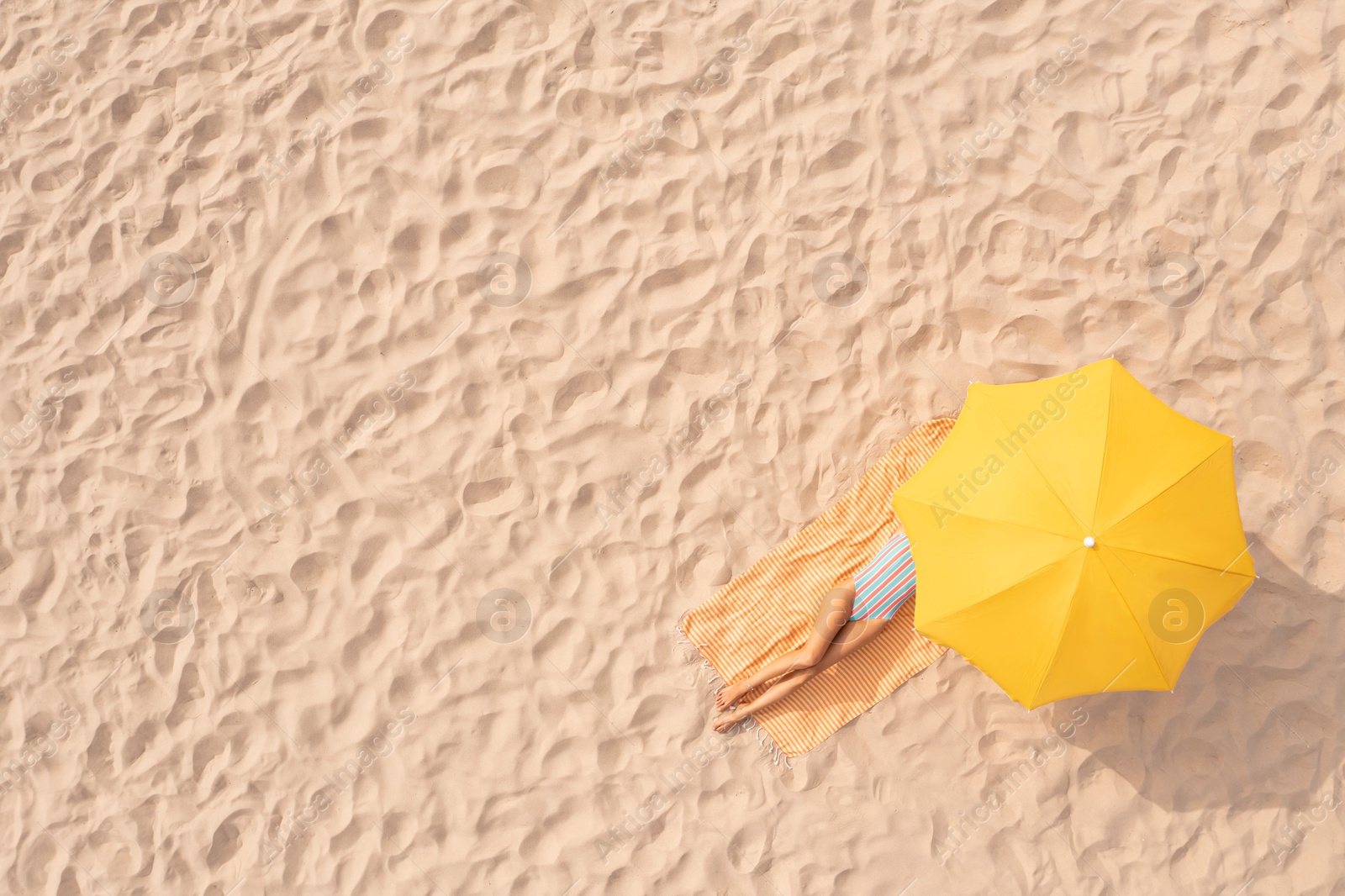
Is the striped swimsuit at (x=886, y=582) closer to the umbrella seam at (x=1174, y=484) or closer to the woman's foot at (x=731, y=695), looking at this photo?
the woman's foot at (x=731, y=695)

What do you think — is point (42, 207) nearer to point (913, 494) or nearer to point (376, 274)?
point (376, 274)

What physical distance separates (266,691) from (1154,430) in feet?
16.7

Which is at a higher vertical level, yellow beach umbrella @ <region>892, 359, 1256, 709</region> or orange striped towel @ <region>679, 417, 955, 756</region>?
yellow beach umbrella @ <region>892, 359, 1256, 709</region>

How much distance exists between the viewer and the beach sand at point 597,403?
533 cm

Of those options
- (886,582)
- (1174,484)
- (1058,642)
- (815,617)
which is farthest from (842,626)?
(1174,484)

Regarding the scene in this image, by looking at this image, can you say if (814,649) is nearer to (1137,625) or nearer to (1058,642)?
(1058,642)

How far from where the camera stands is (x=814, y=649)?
17.0 feet

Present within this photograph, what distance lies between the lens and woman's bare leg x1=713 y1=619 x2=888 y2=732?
5.21 meters

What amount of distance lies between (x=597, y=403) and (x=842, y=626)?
6.47 feet

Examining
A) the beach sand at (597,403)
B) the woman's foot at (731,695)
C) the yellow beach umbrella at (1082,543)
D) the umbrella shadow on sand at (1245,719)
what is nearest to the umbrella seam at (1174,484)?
the yellow beach umbrella at (1082,543)

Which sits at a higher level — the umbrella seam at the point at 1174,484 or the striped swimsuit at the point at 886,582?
the umbrella seam at the point at 1174,484

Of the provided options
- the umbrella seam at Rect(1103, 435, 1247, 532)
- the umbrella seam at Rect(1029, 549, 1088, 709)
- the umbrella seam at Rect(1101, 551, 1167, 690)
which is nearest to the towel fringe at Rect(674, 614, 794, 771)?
the umbrella seam at Rect(1029, 549, 1088, 709)

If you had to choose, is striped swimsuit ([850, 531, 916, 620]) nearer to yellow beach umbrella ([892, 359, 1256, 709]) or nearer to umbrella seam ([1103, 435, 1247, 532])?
yellow beach umbrella ([892, 359, 1256, 709])

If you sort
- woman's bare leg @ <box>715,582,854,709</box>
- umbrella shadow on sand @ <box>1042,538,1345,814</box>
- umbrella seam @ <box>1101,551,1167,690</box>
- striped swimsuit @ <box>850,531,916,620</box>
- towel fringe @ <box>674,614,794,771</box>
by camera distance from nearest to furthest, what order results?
umbrella seam @ <box>1101,551,1167,690</box> < striped swimsuit @ <box>850,531,916,620</box> < woman's bare leg @ <box>715,582,854,709</box> < umbrella shadow on sand @ <box>1042,538,1345,814</box> < towel fringe @ <box>674,614,794,771</box>
